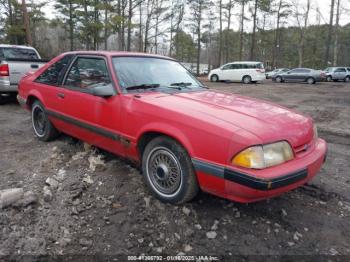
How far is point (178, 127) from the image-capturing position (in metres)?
3.02

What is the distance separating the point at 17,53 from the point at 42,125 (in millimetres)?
6238

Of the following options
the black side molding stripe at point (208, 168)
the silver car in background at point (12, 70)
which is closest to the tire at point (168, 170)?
the black side molding stripe at point (208, 168)

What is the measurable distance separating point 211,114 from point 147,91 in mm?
1067

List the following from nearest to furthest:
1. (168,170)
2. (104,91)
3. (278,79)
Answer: (168,170) < (104,91) < (278,79)

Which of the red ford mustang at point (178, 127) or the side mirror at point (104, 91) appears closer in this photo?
the red ford mustang at point (178, 127)

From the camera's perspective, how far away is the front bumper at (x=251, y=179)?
8.53 ft

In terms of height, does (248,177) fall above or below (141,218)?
above

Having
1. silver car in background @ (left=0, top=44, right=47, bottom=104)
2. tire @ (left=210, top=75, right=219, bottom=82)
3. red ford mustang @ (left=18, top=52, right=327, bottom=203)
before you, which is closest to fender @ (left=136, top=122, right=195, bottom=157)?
red ford mustang @ (left=18, top=52, right=327, bottom=203)

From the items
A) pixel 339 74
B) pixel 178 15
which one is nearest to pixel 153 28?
pixel 178 15

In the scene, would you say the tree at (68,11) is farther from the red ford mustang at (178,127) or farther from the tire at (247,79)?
the red ford mustang at (178,127)

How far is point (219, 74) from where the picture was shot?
26.7 meters

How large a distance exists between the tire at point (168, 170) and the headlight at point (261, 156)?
551 mm

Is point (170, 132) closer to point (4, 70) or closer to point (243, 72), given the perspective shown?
point (4, 70)

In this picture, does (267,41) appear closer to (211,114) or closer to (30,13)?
(30,13)
